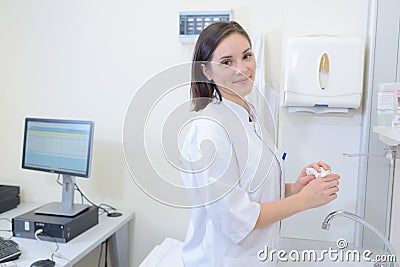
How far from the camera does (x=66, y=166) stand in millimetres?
1812

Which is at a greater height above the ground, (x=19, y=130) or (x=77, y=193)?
(x=19, y=130)

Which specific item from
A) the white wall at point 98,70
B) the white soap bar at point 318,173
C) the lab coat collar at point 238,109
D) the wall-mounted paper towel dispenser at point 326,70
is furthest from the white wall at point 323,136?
the lab coat collar at point 238,109

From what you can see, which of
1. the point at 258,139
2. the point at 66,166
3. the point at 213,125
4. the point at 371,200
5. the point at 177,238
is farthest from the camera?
the point at 177,238

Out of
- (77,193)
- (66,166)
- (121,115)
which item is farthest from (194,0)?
(77,193)

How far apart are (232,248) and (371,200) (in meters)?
0.85

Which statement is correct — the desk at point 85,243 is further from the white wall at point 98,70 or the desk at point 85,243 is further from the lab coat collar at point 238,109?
the lab coat collar at point 238,109

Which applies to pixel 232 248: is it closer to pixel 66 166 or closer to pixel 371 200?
pixel 371 200

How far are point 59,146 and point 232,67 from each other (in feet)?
3.58

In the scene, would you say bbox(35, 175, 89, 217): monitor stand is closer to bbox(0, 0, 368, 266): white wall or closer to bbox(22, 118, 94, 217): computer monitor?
bbox(22, 118, 94, 217): computer monitor

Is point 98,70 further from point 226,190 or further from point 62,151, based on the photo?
point 226,190

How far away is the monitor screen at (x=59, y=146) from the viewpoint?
177 cm

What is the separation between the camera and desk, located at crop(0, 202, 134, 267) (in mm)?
1560

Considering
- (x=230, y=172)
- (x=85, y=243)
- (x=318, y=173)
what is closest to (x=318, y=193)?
(x=318, y=173)

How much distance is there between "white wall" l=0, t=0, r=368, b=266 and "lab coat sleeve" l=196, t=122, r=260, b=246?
0.91m
